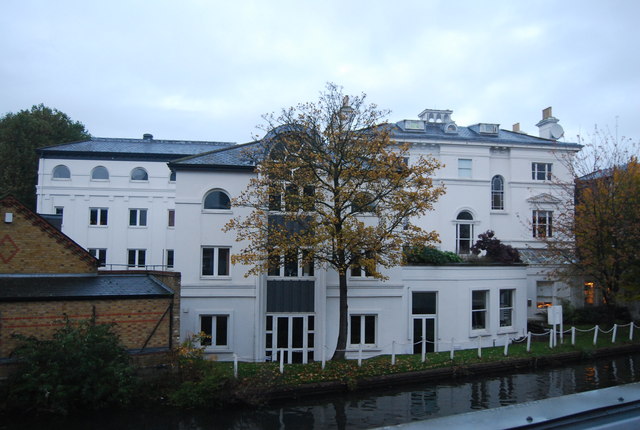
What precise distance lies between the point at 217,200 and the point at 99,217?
19.0 metres

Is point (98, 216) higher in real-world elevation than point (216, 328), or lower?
higher

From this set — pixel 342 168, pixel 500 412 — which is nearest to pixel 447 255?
pixel 342 168

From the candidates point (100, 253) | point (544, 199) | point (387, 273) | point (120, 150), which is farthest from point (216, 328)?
point (544, 199)

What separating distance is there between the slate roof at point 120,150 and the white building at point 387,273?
0.66 metres

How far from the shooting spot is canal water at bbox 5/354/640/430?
12633mm

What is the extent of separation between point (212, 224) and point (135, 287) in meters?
4.84

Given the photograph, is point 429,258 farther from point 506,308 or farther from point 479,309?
point 506,308

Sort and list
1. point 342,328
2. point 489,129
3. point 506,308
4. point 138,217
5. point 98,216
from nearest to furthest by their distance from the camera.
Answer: point 342,328 < point 506,308 < point 489,129 < point 98,216 < point 138,217

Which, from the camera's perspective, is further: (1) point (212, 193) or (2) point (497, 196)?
(2) point (497, 196)

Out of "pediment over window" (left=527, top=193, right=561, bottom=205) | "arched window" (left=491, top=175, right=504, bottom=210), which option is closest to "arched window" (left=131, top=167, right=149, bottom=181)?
"arched window" (left=491, top=175, right=504, bottom=210)

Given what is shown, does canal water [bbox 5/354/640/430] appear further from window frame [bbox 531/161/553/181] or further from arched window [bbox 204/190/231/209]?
window frame [bbox 531/161/553/181]

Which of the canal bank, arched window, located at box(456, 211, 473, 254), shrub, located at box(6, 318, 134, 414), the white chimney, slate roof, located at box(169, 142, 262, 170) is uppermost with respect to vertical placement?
the white chimney

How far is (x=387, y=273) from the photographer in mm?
20688

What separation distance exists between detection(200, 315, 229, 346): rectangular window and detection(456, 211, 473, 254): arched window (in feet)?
56.2
